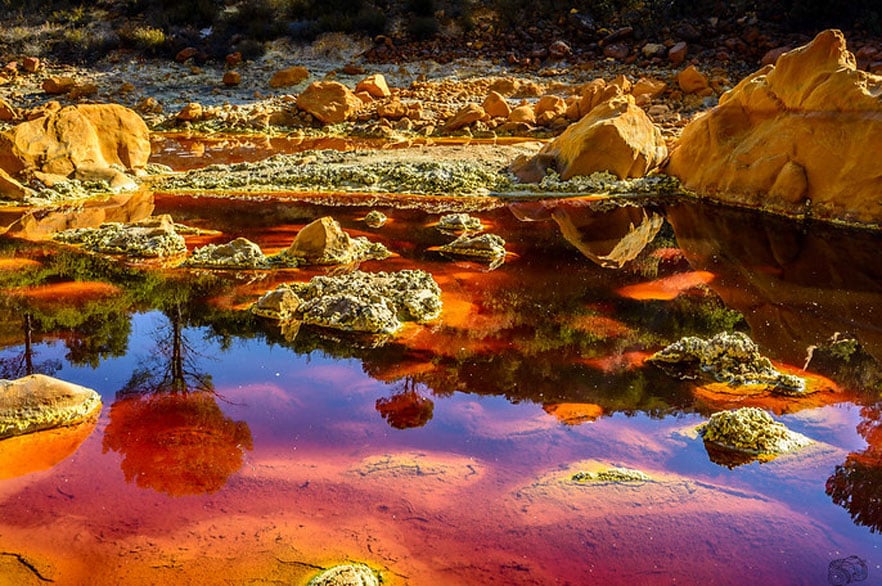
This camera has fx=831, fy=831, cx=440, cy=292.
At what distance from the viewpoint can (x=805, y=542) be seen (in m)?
3.33

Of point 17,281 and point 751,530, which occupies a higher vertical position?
point 751,530

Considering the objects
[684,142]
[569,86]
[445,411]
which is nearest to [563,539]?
[445,411]

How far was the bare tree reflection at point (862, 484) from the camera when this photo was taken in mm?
3523

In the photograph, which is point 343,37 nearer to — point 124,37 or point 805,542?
point 124,37

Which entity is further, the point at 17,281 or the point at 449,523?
the point at 17,281

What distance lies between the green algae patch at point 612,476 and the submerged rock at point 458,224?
4751 mm

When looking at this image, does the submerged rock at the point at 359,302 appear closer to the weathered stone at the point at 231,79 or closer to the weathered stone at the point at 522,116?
the weathered stone at the point at 522,116

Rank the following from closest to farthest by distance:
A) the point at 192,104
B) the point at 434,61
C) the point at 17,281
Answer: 1. the point at 17,281
2. the point at 192,104
3. the point at 434,61

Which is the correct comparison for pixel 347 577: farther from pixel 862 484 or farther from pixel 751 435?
pixel 862 484

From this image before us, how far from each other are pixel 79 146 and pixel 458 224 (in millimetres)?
5169

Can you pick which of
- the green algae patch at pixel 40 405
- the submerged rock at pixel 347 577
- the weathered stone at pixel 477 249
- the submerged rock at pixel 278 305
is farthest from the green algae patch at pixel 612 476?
the weathered stone at pixel 477 249

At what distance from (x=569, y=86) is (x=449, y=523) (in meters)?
14.6

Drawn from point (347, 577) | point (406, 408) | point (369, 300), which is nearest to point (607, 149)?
point (369, 300)

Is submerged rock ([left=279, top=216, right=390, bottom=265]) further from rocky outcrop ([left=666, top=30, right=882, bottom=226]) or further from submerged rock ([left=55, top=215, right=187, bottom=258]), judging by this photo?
rocky outcrop ([left=666, top=30, right=882, bottom=226])
